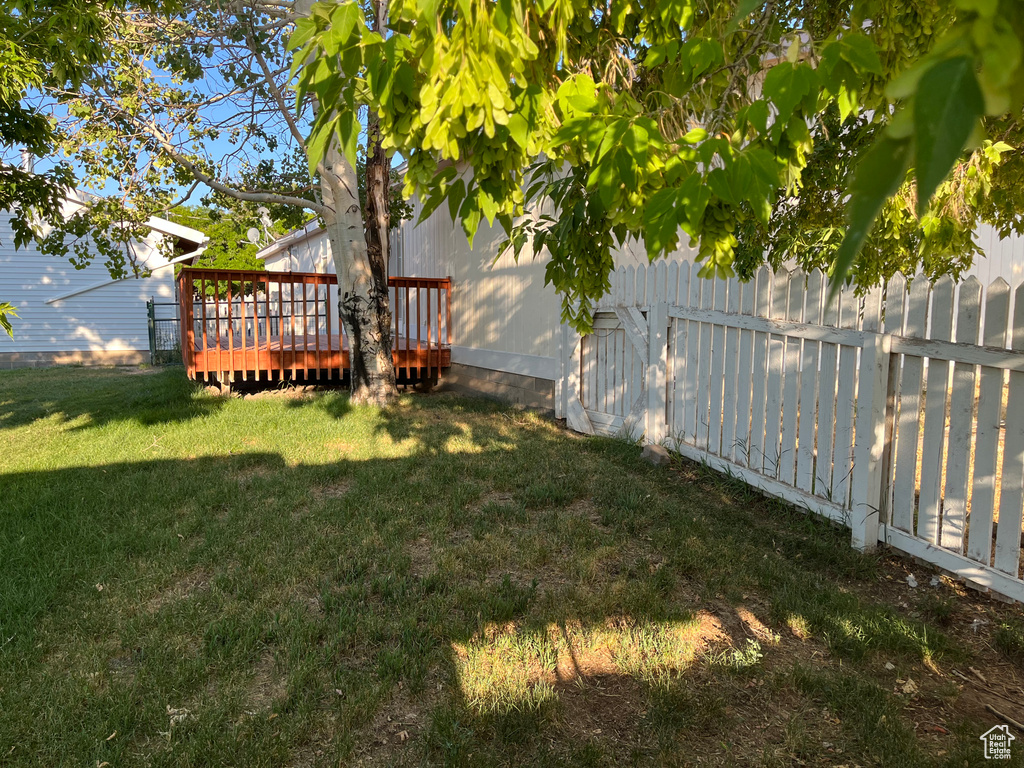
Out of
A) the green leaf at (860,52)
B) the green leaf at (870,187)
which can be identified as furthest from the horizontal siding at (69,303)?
the green leaf at (870,187)

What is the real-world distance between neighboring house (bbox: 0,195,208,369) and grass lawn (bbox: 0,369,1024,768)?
14.6 meters

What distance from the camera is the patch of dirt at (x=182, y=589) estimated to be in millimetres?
3541

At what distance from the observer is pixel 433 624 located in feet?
10.6

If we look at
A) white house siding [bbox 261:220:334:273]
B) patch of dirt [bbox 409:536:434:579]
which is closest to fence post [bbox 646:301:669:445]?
patch of dirt [bbox 409:536:434:579]

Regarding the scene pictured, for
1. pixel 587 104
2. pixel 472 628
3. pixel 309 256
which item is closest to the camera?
pixel 587 104

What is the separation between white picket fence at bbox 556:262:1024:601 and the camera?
10.9 feet

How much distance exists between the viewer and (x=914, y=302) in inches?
147

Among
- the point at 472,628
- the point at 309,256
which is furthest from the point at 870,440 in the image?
the point at 309,256

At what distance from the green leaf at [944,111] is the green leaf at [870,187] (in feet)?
0.05

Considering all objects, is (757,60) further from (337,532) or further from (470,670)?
(337,532)

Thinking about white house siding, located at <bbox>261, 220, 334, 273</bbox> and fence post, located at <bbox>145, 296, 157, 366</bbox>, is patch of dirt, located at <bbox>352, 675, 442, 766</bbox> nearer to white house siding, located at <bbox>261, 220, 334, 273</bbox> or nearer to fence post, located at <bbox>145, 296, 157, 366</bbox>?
white house siding, located at <bbox>261, 220, 334, 273</bbox>

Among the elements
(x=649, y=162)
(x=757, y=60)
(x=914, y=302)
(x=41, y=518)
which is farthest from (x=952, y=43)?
(x=41, y=518)

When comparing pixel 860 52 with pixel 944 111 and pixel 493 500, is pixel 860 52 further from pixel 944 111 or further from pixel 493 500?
pixel 493 500

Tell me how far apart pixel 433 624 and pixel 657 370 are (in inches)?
145
